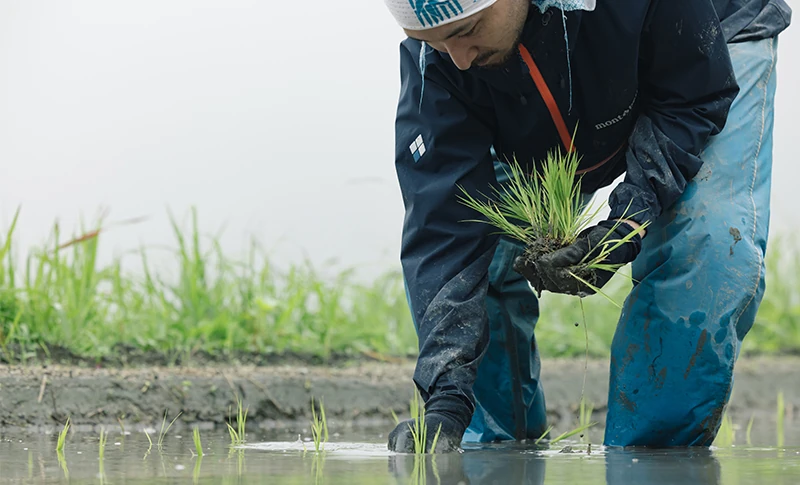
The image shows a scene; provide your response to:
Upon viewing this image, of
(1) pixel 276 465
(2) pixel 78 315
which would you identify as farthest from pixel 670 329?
(2) pixel 78 315

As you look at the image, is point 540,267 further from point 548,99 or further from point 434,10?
point 434,10

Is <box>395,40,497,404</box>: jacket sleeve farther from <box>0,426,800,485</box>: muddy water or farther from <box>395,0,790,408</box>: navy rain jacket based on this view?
<box>0,426,800,485</box>: muddy water

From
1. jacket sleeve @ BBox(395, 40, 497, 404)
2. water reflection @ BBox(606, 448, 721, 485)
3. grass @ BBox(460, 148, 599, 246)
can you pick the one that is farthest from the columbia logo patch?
water reflection @ BBox(606, 448, 721, 485)

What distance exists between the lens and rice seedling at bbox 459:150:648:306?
236 cm

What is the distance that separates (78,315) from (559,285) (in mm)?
2367

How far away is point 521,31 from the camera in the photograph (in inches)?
94.1

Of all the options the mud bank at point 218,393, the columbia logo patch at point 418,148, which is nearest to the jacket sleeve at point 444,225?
the columbia logo patch at point 418,148

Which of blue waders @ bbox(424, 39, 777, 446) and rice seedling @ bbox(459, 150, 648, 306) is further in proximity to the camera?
blue waders @ bbox(424, 39, 777, 446)

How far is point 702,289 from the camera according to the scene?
2510mm

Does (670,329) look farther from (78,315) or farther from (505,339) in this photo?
(78,315)

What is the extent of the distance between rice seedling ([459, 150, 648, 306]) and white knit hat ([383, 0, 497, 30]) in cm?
41

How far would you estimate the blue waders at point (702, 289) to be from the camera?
8.24 ft

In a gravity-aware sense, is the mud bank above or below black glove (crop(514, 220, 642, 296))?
below

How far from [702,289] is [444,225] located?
0.67 m
